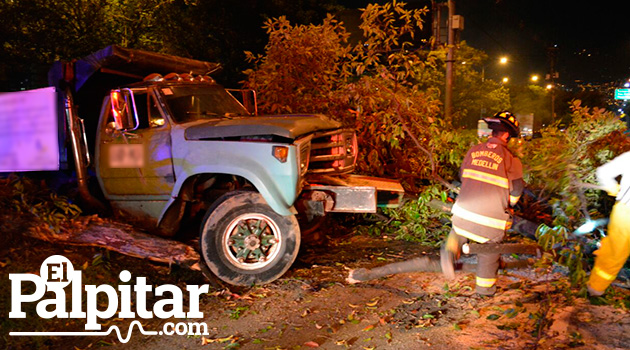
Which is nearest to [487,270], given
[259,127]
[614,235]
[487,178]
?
[487,178]

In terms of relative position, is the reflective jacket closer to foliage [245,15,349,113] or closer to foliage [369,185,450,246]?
foliage [369,185,450,246]

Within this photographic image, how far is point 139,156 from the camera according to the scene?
5.82m

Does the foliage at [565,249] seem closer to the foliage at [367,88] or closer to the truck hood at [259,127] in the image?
the foliage at [367,88]

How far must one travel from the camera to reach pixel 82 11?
1336cm

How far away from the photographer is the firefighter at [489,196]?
4.30m

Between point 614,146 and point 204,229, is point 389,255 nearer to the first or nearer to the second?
point 204,229

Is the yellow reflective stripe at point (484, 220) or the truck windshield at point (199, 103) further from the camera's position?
the truck windshield at point (199, 103)

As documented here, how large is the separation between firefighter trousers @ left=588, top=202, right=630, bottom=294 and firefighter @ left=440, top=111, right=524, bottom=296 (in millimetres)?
749

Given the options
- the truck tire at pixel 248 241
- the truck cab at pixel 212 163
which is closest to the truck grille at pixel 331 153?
the truck cab at pixel 212 163

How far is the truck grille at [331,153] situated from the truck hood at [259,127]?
0.51 feet

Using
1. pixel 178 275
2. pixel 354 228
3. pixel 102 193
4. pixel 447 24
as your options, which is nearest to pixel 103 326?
pixel 178 275

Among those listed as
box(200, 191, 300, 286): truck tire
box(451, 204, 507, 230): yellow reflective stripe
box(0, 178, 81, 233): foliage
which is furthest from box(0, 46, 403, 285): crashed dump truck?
box(451, 204, 507, 230): yellow reflective stripe

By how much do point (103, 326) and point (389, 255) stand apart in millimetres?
3319

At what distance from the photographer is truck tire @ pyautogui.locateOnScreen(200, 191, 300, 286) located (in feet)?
17.1
